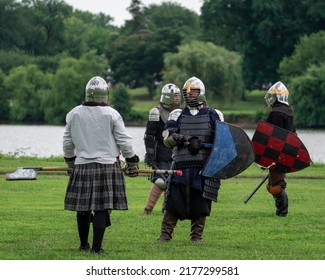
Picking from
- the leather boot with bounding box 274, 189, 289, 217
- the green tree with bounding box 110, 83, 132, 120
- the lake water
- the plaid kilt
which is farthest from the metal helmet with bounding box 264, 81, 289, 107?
the green tree with bounding box 110, 83, 132, 120

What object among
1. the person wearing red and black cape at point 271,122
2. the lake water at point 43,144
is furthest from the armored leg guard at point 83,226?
the lake water at point 43,144

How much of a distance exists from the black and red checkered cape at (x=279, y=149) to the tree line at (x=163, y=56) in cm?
5903

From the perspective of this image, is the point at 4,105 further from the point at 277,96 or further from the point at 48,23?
the point at 277,96

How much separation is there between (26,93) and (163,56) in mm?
28228

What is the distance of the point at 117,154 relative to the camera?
11250 mm

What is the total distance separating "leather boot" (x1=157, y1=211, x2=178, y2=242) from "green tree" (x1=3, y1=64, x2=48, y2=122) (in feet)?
244

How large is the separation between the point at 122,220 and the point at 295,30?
3662 inches

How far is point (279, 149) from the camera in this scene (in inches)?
588

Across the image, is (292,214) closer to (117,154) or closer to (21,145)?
(117,154)

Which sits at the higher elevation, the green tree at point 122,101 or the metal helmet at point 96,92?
the metal helmet at point 96,92

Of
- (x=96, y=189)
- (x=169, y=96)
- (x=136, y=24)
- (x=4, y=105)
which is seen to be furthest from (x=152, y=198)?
(x=136, y=24)

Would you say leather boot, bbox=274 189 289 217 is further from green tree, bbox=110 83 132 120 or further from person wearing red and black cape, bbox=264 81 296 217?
green tree, bbox=110 83 132 120

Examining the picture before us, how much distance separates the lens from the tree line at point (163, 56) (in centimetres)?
8469

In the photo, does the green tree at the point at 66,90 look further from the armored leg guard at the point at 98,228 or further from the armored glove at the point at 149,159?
the armored leg guard at the point at 98,228
